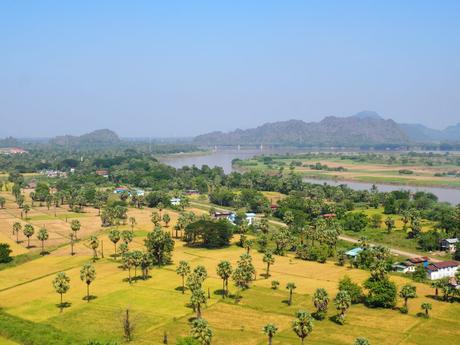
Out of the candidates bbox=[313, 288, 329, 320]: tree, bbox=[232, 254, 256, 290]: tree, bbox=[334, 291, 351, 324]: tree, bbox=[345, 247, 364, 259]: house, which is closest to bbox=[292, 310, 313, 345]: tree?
bbox=[334, 291, 351, 324]: tree

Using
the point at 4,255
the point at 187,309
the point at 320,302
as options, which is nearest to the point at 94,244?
the point at 4,255

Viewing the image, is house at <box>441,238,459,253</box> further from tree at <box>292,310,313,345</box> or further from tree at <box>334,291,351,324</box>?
tree at <box>292,310,313,345</box>

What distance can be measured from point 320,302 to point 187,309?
51.9 feet

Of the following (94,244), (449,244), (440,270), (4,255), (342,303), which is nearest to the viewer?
(342,303)

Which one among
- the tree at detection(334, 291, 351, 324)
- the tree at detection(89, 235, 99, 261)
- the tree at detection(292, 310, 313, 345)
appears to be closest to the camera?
the tree at detection(292, 310, 313, 345)

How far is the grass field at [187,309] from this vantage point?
5322cm

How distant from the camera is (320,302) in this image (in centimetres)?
5812

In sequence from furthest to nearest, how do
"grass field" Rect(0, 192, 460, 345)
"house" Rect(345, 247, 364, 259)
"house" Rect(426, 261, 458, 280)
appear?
"house" Rect(345, 247, 364, 259), "house" Rect(426, 261, 458, 280), "grass field" Rect(0, 192, 460, 345)

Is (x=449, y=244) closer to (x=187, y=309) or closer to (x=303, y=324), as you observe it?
(x=187, y=309)

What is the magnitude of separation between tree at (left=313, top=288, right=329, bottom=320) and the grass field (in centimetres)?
132

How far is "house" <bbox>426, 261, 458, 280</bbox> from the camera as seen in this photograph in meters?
76.2

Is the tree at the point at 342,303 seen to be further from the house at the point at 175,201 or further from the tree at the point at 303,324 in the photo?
the house at the point at 175,201

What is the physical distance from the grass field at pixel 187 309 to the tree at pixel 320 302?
1319 millimetres

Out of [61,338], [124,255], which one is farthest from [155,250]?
[61,338]
